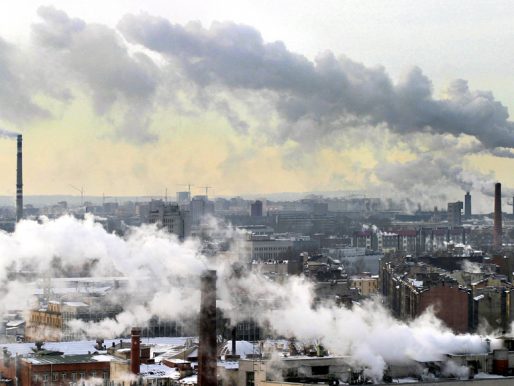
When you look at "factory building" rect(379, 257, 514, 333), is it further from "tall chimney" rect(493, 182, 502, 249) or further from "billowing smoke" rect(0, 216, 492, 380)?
"tall chimney" rect(493, 182, 502, 249)

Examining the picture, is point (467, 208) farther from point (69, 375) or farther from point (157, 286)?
point (69, 375)

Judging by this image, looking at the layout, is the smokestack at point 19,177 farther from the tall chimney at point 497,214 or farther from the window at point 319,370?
the window at point 319,370

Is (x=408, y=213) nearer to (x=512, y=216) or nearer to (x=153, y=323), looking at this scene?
(x=512, y=216)

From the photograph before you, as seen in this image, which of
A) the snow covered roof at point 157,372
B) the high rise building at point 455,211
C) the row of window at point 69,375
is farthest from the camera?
the high rise building at point 455,211

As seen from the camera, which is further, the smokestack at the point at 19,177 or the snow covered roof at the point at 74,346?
the smokestack at the point at 19,177

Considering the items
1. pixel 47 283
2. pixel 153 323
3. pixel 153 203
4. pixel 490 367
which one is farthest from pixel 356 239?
pixel 490 367

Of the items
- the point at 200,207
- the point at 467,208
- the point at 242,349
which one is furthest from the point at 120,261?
the point at 467,208

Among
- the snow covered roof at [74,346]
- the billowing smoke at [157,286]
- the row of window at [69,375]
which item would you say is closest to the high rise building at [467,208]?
the billowing smoke at [157,286]

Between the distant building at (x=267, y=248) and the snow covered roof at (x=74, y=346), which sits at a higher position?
the distant building at (x=267, y=248)
